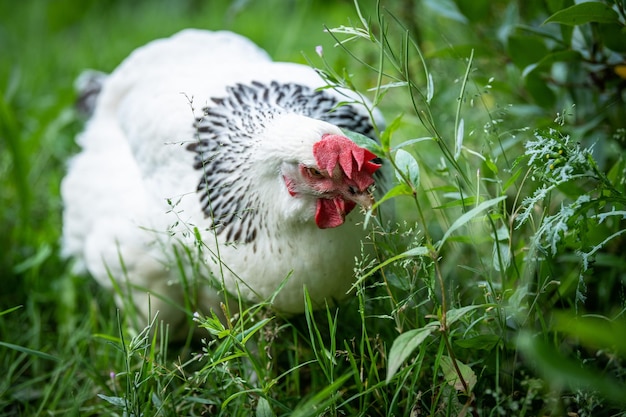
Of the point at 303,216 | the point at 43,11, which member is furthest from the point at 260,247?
the point at 43,11

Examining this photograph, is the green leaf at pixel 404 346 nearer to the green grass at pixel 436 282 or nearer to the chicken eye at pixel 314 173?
the green grass at pixel 436 282

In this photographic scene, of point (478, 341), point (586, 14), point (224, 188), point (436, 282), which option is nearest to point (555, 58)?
point (586, 14)

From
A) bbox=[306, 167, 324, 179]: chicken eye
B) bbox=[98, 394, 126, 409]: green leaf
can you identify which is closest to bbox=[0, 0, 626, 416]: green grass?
bbox=[98, 394, 126, 409]: green leaf

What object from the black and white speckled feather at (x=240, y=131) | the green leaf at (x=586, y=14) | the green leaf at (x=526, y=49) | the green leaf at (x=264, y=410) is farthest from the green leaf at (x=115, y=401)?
the green leaf at (x=526, y=49)

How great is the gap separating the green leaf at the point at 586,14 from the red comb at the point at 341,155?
1.56 ft

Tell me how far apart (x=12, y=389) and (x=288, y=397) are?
2.31ft

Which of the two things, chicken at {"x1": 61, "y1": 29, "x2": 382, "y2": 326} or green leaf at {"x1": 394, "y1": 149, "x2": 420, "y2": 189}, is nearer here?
green leaf at {"x1": 394, "y1": 149, "x2": 420, "y2": 189}

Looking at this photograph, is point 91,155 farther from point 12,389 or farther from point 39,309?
point 12,389

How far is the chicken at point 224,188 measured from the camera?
1.36 meters

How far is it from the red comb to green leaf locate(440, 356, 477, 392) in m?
0.38

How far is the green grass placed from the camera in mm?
1203

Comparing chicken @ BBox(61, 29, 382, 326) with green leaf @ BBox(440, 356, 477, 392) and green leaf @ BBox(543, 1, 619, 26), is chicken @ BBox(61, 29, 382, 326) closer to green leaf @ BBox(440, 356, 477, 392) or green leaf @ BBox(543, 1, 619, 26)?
green leaf @ BBox(440, 356, 477, 392)

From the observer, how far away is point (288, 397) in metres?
1.46

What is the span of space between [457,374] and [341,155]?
471mm
